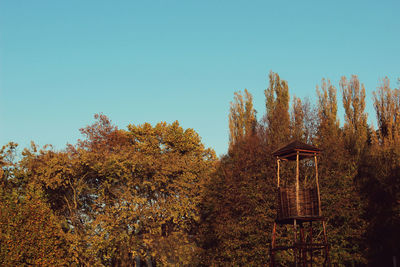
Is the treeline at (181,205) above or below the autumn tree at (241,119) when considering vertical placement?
below

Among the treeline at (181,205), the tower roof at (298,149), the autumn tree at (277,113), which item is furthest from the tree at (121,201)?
the tower roof at (298,149)

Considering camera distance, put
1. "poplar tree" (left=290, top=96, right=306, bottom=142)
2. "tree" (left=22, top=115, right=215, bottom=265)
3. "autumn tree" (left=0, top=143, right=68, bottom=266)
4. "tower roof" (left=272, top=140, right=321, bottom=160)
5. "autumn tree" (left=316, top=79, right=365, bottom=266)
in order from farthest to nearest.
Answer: "poplar tree" (left=290, top=96, right=306, bottom=142), "tree" (left=22, top=115, right=215, bottom=265), "autumn tree" (left=316, top=79, right=365, bottom=266), "autumn tree" (left=0, top=143, right=68, bottom=266), "tower roof" (left=272, top=140, right=321, bottom=160)

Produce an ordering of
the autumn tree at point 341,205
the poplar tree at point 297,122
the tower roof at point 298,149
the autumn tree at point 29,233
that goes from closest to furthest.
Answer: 1. the tower roof at point 298,149
2. the autumn tree at point 29,233
3. the autumn tree at point 341,205
4. the poplar tree at point 297,122

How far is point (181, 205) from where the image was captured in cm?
2081

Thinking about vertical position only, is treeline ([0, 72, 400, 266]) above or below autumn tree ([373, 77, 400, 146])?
below

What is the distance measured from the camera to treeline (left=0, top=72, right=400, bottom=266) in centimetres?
1831

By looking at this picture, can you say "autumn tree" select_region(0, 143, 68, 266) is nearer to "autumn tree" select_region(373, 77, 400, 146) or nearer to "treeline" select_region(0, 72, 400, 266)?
"treeline" select_region(0, 72, 400, 266)

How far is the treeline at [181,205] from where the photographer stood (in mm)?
18312

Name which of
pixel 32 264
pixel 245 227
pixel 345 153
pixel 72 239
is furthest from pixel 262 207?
pixel 32 264

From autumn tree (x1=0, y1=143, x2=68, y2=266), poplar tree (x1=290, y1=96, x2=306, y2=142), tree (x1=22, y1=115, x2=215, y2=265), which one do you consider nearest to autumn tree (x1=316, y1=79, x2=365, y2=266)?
poplar tree (x1=290, y1=96, x2=306, y2=142)

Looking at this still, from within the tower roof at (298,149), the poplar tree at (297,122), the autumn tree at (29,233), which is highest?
the poplar tree at (297,122)

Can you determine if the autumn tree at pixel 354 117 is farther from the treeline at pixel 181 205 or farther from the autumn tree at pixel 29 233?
the autumn tree at pixel 29 233

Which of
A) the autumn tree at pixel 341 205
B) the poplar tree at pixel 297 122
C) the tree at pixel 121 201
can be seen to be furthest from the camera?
the poplar tree at pixel 297 122

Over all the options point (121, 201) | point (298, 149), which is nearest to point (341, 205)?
point (298, 149)
